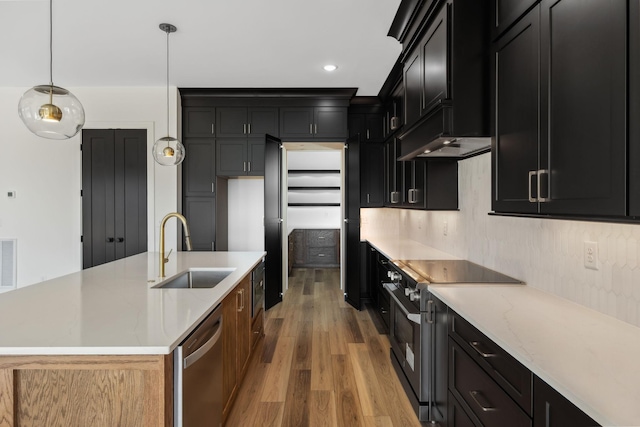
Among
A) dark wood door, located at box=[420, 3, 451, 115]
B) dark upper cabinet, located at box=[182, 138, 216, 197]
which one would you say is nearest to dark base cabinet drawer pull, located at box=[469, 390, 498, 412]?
dark wood door, located at box=[420, 3, 451, 115]

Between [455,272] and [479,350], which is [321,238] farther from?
[479,350]

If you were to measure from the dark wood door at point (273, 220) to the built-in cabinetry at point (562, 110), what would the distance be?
124 inches

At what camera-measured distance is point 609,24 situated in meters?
1.05

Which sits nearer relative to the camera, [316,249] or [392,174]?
[392,174]

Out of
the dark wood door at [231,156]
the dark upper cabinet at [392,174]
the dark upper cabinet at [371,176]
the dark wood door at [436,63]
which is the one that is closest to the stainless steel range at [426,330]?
the dark wood door at [436,63]

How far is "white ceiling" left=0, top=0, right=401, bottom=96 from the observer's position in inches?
108

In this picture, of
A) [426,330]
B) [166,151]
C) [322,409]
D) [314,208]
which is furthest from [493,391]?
[314,208]

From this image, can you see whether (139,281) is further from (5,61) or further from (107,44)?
(5,61)

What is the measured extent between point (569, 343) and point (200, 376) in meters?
1.45

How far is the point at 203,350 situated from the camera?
1534mm

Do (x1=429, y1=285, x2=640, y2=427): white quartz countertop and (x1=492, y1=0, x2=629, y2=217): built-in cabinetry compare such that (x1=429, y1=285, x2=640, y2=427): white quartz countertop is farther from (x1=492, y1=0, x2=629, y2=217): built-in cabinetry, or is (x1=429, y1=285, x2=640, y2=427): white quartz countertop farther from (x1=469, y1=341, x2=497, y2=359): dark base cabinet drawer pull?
(x1=492, y1=0, x2=629, y2=217): built-in cabinetry

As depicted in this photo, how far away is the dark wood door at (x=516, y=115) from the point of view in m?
1.43

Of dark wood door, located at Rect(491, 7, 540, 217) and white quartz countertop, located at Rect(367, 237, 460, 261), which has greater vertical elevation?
dark wood door, located at Rect(491, 7, 540, 217)

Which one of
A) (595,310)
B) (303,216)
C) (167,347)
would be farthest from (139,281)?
(303,216)
